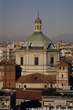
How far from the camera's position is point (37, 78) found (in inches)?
1069

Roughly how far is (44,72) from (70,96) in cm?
585

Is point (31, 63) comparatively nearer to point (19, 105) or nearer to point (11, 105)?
point (19, 105)

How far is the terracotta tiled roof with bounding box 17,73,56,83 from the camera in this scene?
27016 mm

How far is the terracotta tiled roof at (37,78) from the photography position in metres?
27.0

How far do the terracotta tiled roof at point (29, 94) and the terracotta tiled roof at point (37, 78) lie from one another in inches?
56.0

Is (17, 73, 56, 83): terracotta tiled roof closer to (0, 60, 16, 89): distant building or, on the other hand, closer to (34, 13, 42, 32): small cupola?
(0, 60, 16, 89): distant building

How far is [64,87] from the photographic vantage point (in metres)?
27.0

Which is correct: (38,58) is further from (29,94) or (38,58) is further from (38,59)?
(29,94)

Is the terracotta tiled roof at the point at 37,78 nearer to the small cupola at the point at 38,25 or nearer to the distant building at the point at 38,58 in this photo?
the distant building at the point at 38,58

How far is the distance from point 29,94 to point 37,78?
2.24 meters

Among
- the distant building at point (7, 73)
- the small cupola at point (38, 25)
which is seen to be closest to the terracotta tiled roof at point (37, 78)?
the distant building at point (7, 73)

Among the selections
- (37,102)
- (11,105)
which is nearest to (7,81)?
(37,102)

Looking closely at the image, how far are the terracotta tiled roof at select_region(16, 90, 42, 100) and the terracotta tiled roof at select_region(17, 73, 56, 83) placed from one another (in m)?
1.42

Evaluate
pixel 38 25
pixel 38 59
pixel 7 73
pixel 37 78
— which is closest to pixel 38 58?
pixel 38 59
